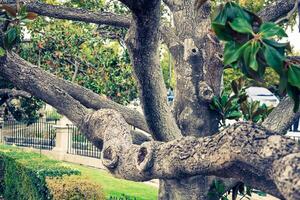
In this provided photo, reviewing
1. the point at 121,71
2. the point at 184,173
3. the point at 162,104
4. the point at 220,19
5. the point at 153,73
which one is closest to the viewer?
the point at 220,19

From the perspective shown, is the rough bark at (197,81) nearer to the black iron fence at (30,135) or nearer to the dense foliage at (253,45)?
the dense foliage at (253,45)

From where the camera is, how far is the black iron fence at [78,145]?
67.1ft

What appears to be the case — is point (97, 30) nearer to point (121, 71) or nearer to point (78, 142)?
point (121, 71)

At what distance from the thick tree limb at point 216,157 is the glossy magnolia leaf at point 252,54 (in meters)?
0.68

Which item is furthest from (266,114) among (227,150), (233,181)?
(227,150)

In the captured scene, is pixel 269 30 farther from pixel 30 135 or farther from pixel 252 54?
pixel 30 135

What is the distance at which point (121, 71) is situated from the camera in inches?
391

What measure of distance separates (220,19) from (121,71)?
740cm

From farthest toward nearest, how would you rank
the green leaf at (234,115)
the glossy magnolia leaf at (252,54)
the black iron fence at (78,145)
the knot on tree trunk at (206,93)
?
the black iron fence at (78,145)
the knot on tree trunk at (206,93)
the green leaf at (234,115)
the glossy magnolia leaf at (252,54)

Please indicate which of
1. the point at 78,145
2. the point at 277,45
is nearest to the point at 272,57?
the point at 277,45

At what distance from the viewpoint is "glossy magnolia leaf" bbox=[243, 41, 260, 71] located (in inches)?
95.0

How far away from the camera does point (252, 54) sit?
242 cm

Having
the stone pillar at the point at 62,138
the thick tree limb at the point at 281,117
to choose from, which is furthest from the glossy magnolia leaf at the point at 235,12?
the stone pillar at the point at 62,138

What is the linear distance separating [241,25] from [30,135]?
22926mm
